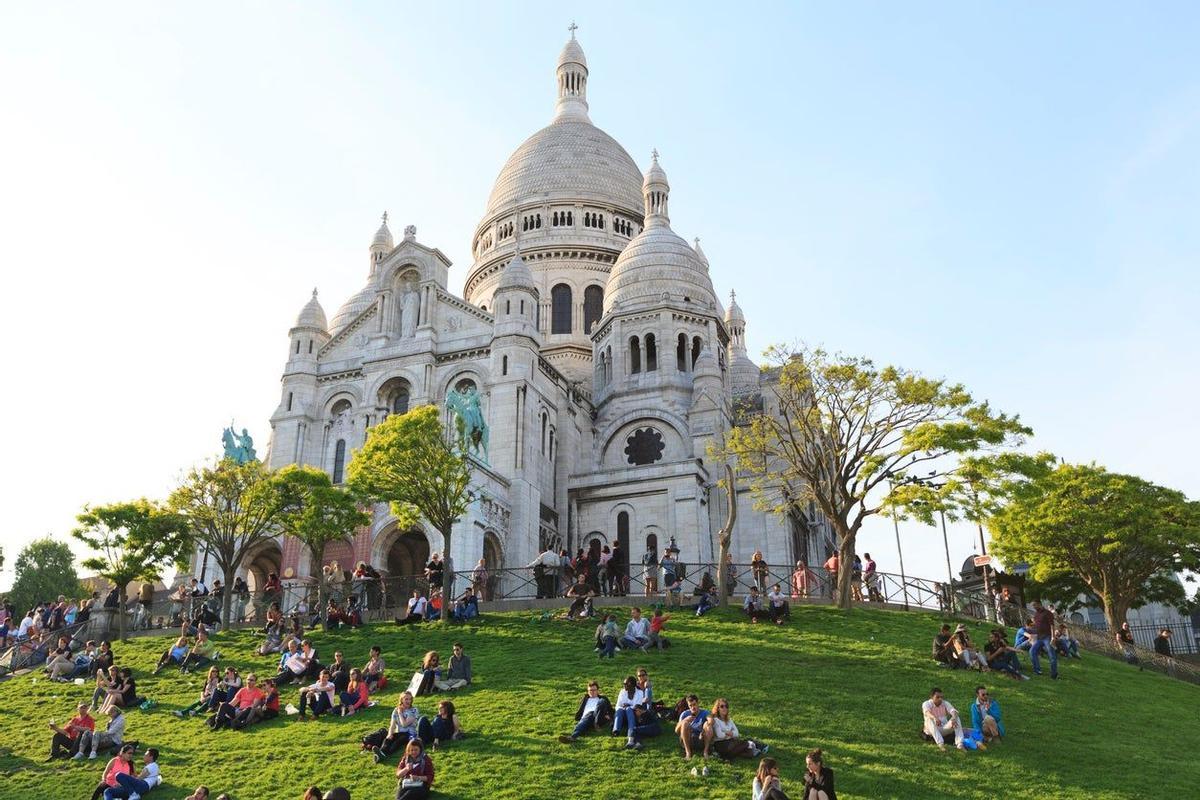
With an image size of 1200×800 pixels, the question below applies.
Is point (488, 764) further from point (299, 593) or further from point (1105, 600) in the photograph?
point (1105, 600)

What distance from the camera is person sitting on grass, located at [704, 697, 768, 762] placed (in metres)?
16.4

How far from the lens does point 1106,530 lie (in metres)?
40.1

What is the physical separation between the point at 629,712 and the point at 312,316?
36.5 m

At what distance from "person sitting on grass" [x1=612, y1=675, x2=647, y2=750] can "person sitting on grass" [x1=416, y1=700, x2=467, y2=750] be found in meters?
2.64

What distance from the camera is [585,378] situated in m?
59.5

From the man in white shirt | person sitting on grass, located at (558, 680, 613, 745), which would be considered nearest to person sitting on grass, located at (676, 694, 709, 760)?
person sitting on grass, located at (558, 680, 613, 745)

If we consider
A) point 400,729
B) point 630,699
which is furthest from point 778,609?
point 400,729

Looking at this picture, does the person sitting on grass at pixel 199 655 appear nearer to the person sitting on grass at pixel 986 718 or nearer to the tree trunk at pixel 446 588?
the tree trunk at pixel 446 588

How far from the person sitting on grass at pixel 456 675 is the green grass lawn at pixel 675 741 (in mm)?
279

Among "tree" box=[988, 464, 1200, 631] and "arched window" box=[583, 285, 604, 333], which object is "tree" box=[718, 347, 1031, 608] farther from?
"arched window" box=[583, 285, 604, 333]

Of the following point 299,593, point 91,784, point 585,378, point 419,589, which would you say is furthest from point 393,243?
point 91,784

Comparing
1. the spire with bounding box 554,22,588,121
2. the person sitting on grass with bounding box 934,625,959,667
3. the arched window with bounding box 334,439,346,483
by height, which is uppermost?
the spire with bounding box 554,22,588,121

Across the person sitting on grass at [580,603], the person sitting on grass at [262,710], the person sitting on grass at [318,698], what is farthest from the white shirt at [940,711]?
the person sitting on grass at [262,710]

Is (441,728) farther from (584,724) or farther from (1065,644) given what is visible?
(1065,644)
